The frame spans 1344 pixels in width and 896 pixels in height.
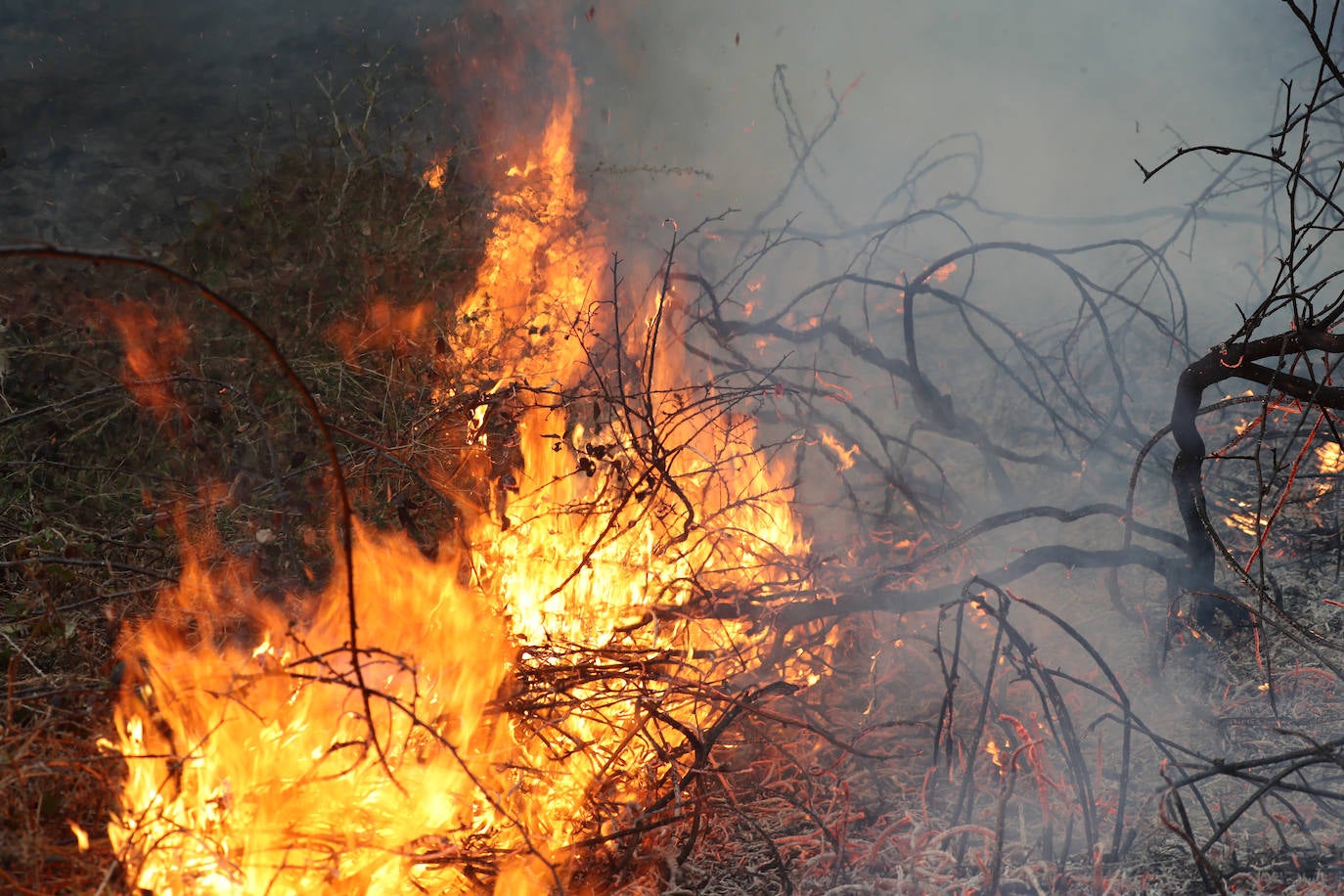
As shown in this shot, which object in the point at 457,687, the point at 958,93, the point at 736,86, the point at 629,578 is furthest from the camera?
the point at 736,86

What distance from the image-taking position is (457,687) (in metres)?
2.83

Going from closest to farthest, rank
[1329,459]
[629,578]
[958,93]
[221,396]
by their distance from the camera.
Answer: [629,578] < [1329,459] < [221,396] < [958,93]

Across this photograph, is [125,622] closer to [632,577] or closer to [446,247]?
[632,577]

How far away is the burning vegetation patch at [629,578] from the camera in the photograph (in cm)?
244

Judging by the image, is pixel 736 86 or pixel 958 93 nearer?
pixel 958 93

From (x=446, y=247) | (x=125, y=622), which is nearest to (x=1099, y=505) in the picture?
(x=125, y=622)

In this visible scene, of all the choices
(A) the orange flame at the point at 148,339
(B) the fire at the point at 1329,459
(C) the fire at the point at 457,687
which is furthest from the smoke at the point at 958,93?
(A) the orange flame at the point at 148,339

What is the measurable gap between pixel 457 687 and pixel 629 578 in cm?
98

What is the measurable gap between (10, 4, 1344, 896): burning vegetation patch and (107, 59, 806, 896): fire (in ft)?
0.05

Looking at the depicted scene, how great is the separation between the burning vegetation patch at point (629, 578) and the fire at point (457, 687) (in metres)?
0.02

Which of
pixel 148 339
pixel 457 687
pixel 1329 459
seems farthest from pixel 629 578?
pixel 148 339

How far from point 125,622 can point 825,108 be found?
Result: 5.83 meters

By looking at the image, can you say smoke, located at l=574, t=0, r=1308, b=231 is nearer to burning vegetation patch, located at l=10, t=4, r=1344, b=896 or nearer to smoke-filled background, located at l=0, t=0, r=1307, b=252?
smoke-filled background, located at l=0, t=0, r=1307, b=252

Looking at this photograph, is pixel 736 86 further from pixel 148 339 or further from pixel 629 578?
pixel 629 578
